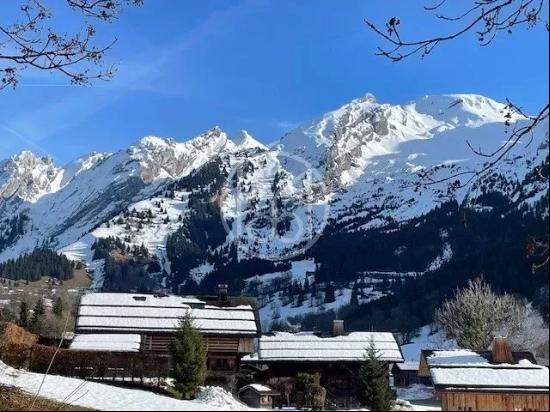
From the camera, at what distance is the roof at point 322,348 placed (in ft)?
127

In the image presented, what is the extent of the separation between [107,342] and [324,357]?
496 inches

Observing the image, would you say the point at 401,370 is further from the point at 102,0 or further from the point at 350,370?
the point at 102,0

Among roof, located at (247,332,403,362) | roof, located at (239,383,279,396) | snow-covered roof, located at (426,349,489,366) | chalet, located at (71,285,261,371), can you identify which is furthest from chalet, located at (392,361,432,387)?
snow-covered roof, located at (426,349,489,366)

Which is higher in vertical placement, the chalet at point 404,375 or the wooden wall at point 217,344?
the wooden wall at point 217,344

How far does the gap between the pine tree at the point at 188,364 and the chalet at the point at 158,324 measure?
707cm

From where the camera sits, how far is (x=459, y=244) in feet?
610

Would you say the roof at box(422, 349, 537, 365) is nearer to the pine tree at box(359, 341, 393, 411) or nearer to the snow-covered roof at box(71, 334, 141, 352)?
the pine tree at box(359, 341, 393, 411)

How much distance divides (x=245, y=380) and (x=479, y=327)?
1729 cm

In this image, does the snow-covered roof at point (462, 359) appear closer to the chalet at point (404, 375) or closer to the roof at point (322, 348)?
the roof at point (322, 348)

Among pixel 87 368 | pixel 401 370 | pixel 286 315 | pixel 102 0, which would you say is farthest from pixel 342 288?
pixel 102 0

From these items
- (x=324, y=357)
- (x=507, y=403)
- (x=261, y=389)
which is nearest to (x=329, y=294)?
(x=324, y=357)

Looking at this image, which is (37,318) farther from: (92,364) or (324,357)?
(324,357)

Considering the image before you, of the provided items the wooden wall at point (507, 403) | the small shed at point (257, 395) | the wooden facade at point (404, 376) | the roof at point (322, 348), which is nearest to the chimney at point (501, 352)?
the wooden wall at point (507, 403)

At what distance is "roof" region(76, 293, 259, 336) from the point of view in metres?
36.8
